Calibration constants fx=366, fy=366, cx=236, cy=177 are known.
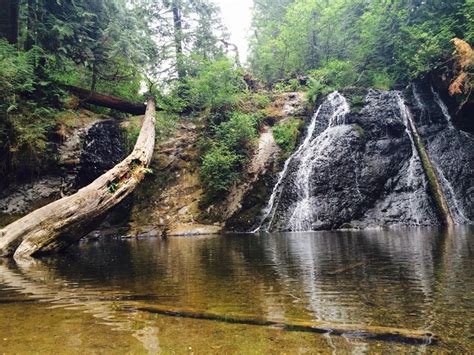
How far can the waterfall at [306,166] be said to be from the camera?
15.4 m

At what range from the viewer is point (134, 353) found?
2.56m

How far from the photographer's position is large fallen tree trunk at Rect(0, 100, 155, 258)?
355 inches

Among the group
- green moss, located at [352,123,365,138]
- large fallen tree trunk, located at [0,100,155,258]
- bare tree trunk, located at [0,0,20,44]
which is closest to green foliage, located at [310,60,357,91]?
green moss, located at [352,123,365,138]

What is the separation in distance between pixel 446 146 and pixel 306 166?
20.8 ft

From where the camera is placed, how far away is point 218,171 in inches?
665

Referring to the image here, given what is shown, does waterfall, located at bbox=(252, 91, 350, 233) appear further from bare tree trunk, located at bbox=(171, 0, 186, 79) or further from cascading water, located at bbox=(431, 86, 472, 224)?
bare tree trunk, located at bbox=(171, 0, 186, 79)

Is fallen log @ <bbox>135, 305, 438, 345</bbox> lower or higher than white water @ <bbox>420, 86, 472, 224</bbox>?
lower

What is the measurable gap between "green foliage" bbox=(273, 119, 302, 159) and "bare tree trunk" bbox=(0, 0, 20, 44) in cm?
1261

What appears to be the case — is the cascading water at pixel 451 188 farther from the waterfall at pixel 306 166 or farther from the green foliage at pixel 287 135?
the green foliage at pixel 287 135

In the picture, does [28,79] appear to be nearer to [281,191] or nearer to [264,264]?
[281,191]

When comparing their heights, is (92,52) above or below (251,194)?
above

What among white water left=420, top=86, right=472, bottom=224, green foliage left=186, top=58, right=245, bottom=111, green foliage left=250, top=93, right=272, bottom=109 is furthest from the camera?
green foliage left=250, top=93, right=272, bottom=109

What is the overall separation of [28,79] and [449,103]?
18474 mm

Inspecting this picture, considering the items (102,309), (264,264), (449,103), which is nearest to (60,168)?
(264,264)
